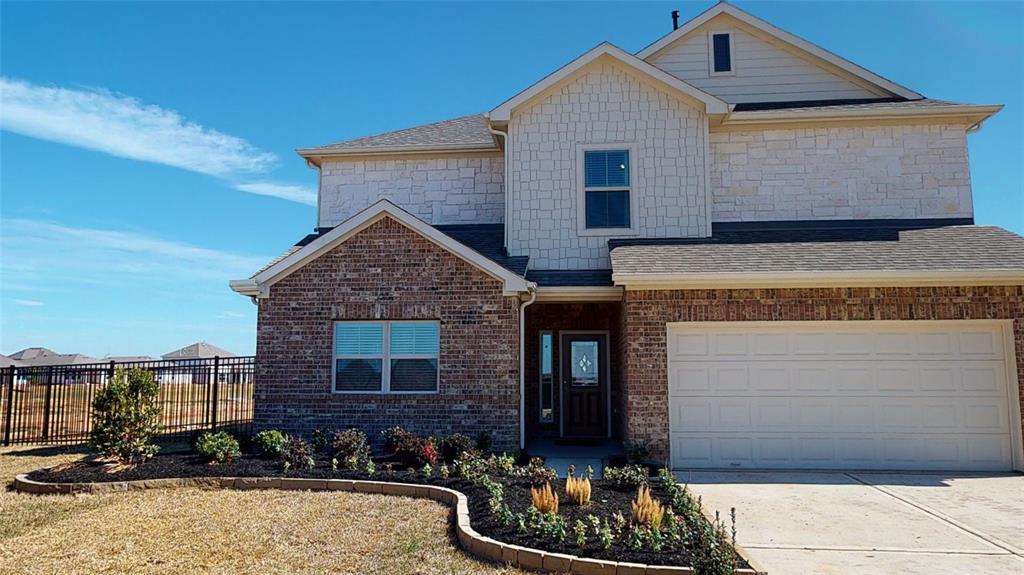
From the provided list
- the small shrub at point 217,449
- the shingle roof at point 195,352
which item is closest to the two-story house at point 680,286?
the small shrub at point 217,449

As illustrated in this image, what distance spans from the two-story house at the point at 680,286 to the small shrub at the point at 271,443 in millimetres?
1185

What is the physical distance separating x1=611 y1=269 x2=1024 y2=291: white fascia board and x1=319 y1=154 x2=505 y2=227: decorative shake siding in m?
4.46

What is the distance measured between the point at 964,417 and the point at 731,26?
8968mm

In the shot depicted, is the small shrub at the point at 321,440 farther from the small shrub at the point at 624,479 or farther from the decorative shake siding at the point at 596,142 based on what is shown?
the decorative shake siding at the point at 596,142

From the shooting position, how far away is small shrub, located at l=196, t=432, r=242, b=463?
926cm

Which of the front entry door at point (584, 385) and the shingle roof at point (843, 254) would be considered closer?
the shingle roof at point (843, 254)

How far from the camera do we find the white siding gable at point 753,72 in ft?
46.4

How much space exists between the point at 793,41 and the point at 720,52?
57.9 inches

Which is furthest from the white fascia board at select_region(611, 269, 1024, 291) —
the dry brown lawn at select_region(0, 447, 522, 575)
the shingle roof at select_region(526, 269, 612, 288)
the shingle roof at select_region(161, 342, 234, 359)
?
the shingle roof at select_region(161, 342, 234, 359)

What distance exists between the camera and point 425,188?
1410 cm

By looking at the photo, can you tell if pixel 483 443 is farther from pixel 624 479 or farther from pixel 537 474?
pixel 624 479

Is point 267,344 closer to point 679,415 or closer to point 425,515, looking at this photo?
point 425,515

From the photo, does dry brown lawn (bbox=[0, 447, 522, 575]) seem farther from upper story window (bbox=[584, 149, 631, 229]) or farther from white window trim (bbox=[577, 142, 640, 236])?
upper story window (bbox=[584, 149, 631, 229])

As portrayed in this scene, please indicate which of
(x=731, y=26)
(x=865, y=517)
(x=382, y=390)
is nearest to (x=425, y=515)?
(x=382, y=390)
